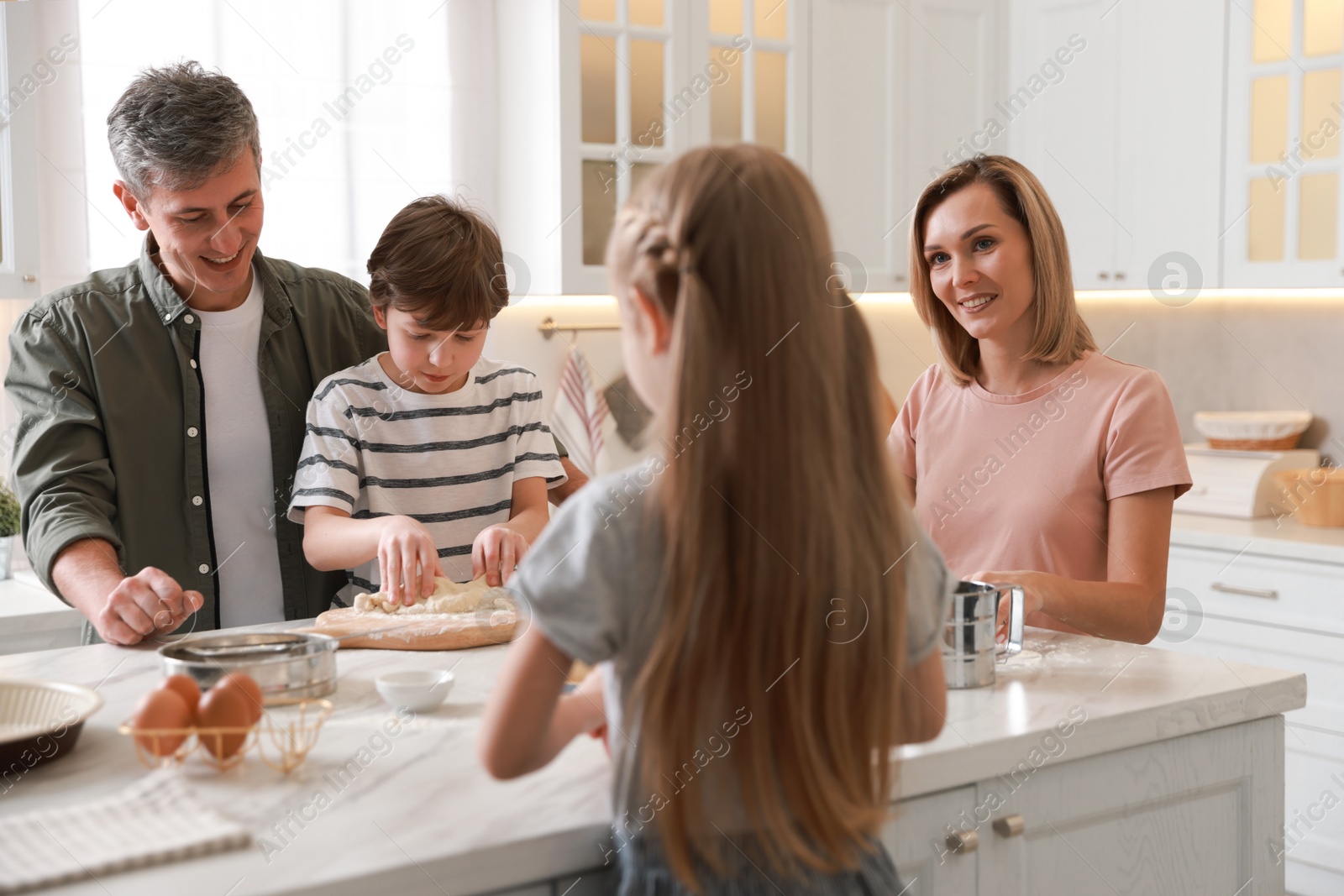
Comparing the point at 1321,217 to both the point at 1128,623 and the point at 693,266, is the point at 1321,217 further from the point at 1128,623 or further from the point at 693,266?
the point at 693,266

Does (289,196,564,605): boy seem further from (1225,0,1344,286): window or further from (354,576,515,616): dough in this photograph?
(1225,0,1344,286): window

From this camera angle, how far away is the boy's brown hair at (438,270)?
1611mm

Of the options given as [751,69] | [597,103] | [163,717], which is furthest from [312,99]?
[163,717]

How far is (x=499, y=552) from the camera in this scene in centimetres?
147

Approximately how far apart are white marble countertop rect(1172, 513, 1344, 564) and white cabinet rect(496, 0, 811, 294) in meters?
1.37

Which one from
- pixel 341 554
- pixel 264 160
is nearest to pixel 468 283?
pixel 341 554

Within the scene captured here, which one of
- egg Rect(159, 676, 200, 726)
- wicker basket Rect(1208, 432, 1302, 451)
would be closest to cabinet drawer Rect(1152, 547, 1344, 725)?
wicker basket Rect(1208, 432, 1302, 451)

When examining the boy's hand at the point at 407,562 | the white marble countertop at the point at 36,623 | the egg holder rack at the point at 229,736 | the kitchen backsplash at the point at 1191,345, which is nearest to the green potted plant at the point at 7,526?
the white marble countertop at the point at 36,623

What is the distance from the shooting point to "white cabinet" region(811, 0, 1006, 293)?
3.22 m

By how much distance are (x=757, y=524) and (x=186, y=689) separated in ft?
1.69

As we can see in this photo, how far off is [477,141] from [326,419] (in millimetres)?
1524

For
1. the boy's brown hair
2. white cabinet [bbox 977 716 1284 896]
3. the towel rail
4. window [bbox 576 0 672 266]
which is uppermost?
window [bbox 576 0 672 266]

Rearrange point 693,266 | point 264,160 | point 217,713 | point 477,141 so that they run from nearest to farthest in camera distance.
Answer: point 693,266 → point 217,713 → point 264,160 → point 477,141

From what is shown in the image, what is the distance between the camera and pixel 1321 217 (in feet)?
9.12
